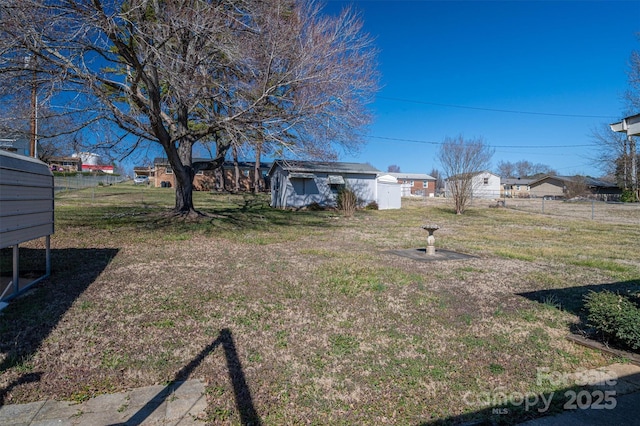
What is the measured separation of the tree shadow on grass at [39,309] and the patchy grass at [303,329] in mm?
21

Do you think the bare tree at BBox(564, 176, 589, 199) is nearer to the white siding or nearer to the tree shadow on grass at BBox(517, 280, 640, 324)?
the white siding

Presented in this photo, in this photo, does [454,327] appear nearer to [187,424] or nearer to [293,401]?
[293,401]

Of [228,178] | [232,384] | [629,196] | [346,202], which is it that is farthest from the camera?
[228,178]

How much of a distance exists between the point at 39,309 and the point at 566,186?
54.2 meters

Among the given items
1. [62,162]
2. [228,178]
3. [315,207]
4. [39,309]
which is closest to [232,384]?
[39,309]

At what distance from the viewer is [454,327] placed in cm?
425

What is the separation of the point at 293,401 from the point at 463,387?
1405 millimetres

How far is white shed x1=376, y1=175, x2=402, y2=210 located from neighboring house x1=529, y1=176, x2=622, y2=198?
1247 inches

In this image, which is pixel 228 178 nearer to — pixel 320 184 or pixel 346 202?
pixel 320 184

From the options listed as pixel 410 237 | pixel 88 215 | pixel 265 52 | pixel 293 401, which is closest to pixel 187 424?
pixel 293 401

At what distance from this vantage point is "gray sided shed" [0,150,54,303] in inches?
162

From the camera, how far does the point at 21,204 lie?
15.0 feet

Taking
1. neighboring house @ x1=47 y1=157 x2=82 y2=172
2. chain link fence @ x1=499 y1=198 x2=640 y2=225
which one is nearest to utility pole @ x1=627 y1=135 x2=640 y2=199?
chain link fence @ x1=499 y1=198 x2=640 y2=225

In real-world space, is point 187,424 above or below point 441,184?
below
